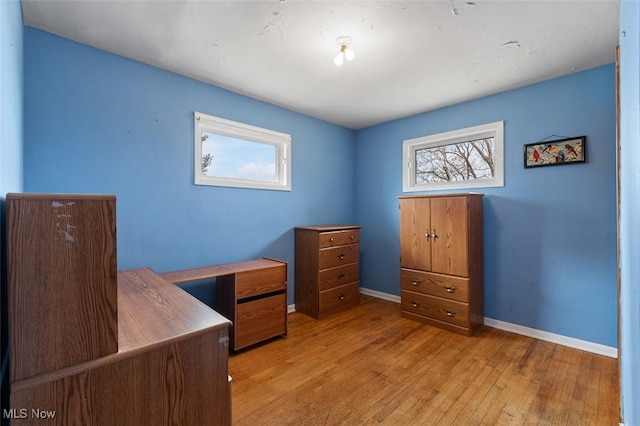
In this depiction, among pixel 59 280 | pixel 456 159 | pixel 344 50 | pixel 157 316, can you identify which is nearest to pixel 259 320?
pixel 157 316

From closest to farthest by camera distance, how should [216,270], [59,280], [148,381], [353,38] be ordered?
1. [59,280]
2. [148,381]
3. [353,38]
4. [216,270]

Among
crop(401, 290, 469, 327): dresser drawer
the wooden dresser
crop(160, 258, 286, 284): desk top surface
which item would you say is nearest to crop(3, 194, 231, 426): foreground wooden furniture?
crop(160, 258, 286, 284): desk top surface

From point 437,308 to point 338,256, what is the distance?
1180mm

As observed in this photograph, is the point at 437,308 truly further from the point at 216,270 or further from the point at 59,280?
the point at 59,280

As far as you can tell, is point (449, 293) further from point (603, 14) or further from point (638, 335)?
point (603, 14)

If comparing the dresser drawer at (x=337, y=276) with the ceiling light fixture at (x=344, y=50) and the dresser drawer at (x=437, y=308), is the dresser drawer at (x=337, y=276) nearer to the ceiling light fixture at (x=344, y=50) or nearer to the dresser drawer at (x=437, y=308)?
the dresser drawer at (x=437, y=308)

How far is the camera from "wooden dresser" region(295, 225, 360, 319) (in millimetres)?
3092

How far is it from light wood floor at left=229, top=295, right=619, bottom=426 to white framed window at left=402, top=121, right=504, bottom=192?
1.63 metres

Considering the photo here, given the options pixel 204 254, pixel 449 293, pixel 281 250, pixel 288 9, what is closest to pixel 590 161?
pixel 449 293

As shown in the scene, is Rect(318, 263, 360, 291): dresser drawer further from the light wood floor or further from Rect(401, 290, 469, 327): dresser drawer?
Rect(401, 290, 469, 327): dresser drawer

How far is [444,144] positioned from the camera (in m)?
3.31

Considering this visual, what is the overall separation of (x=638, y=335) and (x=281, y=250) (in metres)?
2.86

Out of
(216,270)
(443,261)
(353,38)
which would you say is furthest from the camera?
(443,261)

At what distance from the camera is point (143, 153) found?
2.29m
